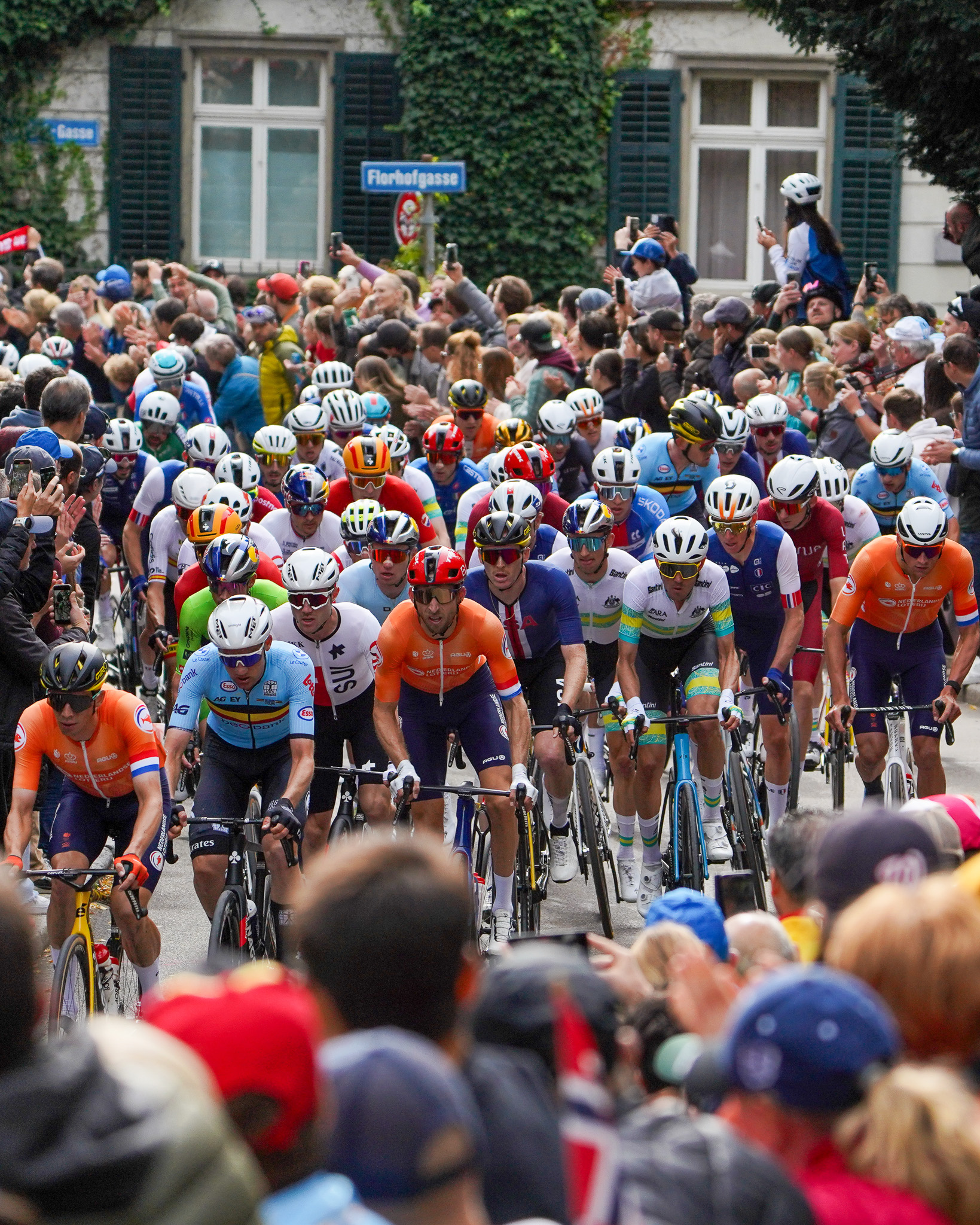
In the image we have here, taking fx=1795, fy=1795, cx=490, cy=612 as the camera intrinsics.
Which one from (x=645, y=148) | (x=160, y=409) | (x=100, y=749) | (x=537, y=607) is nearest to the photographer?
(x=100, y=749)

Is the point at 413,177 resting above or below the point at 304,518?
above

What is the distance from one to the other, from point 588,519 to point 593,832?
1.70 m

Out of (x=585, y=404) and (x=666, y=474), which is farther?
(x=585, y=404)

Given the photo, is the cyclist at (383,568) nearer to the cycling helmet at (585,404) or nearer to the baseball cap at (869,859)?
the cycling helmet at (585,404)

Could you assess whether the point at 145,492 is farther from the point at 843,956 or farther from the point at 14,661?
the point at 843,956

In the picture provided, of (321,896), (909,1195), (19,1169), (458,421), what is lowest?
(909,1195)

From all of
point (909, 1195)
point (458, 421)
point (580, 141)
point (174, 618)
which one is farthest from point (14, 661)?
point (580, 141)

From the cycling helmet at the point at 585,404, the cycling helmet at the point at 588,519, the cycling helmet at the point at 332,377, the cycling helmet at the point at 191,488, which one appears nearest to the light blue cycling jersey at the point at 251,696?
the cycling helmet at the point at 588,519

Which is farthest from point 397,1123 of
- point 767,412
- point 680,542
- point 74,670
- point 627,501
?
point 767,412

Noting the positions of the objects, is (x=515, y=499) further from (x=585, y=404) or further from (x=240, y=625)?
(x=585, y=404)

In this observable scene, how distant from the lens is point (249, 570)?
898cm

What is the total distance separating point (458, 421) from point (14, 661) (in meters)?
5.05

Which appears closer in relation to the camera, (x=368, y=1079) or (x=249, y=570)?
(x=368, y=1079)

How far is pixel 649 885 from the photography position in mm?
9352
